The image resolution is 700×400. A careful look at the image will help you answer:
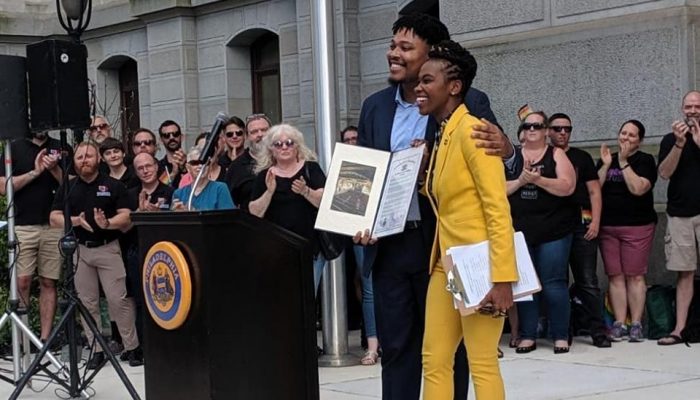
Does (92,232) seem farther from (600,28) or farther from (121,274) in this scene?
(600,28)

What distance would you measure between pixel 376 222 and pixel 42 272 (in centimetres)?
583

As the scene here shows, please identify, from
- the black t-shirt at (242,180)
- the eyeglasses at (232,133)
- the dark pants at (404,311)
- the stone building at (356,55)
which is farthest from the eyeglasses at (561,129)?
the dark pants at (404,311)

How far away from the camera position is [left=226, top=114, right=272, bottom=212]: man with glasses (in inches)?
393

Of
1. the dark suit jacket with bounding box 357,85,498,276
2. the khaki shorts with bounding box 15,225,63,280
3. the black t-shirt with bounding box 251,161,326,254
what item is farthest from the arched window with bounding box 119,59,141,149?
the dark suit jacket with bounding box 357,85,498,276

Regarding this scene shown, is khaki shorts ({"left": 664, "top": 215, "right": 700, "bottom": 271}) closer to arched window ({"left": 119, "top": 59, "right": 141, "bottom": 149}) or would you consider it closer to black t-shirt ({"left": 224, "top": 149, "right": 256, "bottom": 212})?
black t-shirt ({"left": 224, "top": 149, "right": 256, "bottom": 212})

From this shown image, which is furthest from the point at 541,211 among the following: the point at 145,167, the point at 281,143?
the point at 145,167

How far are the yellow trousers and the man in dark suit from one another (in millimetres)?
345

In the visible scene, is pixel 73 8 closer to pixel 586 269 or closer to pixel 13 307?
pixel 13 307

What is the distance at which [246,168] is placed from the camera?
10086mm

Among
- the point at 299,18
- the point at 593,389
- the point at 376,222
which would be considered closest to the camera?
the point at 376,222

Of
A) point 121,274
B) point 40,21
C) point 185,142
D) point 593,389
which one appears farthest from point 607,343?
point 40,21

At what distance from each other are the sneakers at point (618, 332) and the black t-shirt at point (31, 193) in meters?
5.07

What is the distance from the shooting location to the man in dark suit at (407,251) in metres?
6.06

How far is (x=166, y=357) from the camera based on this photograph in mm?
6594
